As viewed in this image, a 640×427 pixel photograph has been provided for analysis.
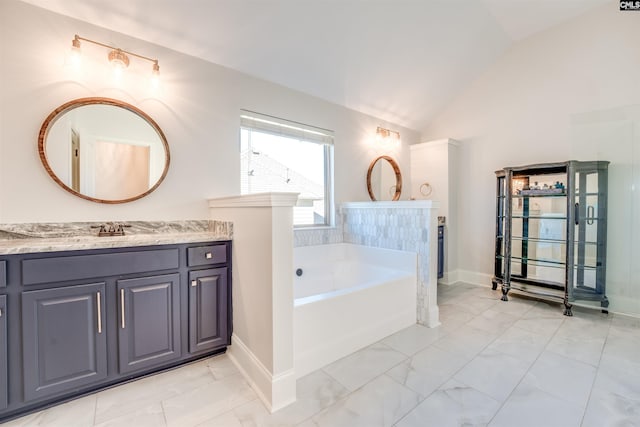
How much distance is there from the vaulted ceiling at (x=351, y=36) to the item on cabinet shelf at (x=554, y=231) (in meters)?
1.54

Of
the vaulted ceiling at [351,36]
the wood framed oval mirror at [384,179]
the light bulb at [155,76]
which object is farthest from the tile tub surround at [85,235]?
the wood framed oval mirror at [384,179]

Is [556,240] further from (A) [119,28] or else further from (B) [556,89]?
(A) [119,28]

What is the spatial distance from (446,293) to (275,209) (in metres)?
2.89

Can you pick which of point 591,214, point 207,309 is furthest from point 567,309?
point 207,309

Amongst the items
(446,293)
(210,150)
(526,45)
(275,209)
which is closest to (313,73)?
(210,150)

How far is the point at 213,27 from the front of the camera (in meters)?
2.13

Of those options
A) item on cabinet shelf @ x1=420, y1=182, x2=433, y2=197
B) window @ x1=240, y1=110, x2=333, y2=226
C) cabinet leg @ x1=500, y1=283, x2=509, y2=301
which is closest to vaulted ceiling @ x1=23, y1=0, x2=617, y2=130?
window @ x1=240, y1=110, x2=333, y2=226

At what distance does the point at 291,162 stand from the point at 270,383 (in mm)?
2146

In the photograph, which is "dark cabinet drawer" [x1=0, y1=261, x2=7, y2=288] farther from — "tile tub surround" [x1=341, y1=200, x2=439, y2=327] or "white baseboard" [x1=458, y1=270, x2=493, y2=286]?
"white baseboard" [x1=458, y1=270, x2=493, y2=286]

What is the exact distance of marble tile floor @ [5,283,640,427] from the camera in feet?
4.69

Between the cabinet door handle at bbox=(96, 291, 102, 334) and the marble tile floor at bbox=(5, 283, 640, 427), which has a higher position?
the cabinet door handle at bbox=(96, 291, 102, 334)

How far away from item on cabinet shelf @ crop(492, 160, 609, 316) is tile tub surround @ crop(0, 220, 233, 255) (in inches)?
124

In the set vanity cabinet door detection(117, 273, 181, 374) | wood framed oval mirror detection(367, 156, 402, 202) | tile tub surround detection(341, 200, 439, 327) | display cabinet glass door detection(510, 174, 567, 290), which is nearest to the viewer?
vanity cabinet door detection(117, 273, 181, 374)

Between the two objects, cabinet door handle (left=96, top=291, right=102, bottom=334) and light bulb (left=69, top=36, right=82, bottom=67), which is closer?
cabinet door handle (left=96, top=291, right=102, bottom=334)
